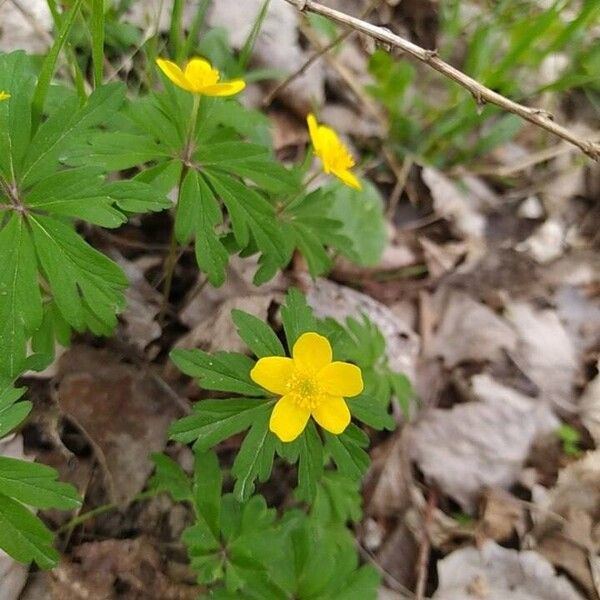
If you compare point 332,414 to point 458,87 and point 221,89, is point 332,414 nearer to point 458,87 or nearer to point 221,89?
point 221,89

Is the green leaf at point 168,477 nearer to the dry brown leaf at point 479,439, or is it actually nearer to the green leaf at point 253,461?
the green leaf at point 253,461

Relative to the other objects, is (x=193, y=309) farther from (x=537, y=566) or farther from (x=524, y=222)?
(x=524, y=222)

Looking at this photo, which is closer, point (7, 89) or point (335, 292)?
point (7, 89)

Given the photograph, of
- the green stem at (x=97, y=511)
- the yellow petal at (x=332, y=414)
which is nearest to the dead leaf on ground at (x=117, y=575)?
the green stem at (x=97, y=511)

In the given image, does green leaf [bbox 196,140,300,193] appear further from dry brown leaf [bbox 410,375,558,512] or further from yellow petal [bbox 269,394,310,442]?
dry brown leaf [bbox 410,375,558,512]

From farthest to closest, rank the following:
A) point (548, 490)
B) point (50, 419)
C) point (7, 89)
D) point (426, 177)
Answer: point (426, 177), point (548, 490), point (50, 419), point (7, 89)

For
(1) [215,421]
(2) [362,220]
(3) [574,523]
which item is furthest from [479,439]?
(1) [215,421]

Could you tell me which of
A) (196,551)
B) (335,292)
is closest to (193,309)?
(335,292)

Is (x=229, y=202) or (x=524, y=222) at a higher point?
(x=229, y=202)
